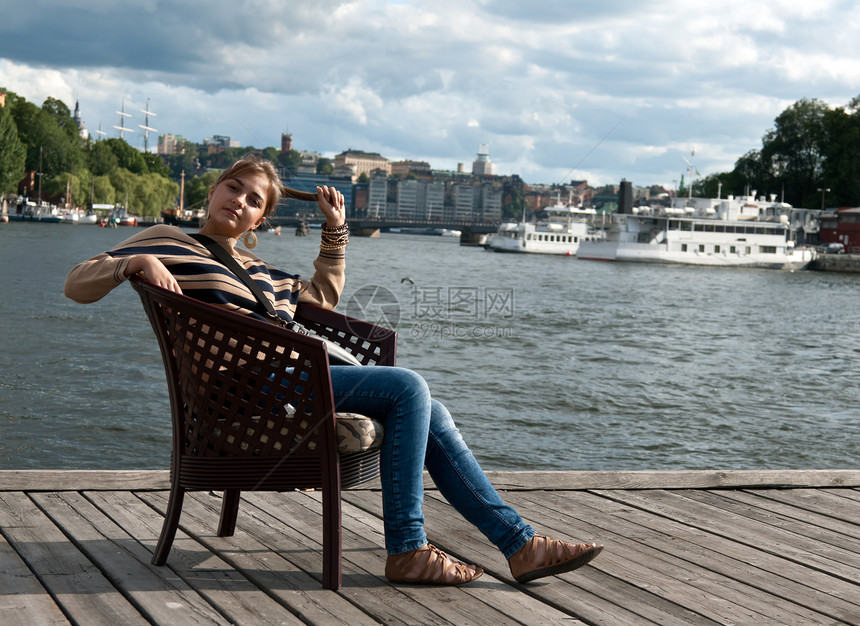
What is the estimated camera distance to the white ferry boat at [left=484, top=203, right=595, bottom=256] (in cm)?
6694

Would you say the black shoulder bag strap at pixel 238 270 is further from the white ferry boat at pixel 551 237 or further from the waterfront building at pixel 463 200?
the waterfront building at pixel 463 200

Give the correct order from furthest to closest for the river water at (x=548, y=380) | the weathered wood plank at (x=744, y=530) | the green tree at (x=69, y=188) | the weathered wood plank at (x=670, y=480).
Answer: the green tree at (x=69, y=188), the river water at (x=548, y=380), the weathered wood plank at (x=670, y=480), the weathered wood plank at (x=744, y=530)

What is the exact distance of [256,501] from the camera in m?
3.02

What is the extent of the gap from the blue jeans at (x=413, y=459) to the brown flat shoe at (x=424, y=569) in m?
0.02

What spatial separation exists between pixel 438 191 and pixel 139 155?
176ft

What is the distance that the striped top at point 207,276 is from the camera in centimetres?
224

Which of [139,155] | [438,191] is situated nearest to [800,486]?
[139,155]

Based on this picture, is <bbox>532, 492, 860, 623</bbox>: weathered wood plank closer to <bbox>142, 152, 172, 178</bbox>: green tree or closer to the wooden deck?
the wooden deck

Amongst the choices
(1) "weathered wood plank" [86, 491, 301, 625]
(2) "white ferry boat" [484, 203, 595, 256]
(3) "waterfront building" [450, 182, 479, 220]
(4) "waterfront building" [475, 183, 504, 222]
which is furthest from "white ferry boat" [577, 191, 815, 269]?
(3) "waterfront building" [450, 182, 479, 220]

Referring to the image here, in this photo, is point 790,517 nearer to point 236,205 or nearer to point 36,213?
point 236,205

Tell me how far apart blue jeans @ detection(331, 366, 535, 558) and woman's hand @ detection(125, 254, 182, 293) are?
457 millimetres

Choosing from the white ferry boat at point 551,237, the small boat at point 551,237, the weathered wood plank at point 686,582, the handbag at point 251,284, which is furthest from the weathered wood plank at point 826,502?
the small boat at point 551,237

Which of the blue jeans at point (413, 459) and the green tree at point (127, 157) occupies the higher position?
the green tree at point (127, 157)

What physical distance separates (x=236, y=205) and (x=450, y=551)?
1.12 m
